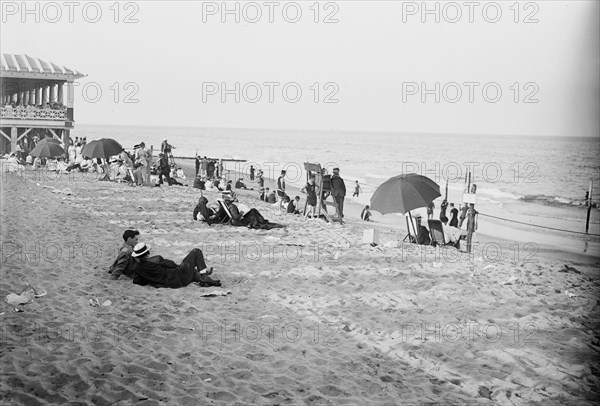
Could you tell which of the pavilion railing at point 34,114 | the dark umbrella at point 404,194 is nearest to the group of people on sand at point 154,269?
the dark umbrella at point 404,194

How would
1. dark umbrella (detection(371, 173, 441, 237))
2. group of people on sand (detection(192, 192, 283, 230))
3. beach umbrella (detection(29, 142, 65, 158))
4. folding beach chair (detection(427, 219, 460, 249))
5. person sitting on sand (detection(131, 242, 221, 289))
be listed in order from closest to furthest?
person sitting on sand (detection(131, 242, 221, 289)) < dark umbrella (detection(371, 173, 441, 237)) < folding beach chair (detection(427, 219, 460, 249)) < group of people on sand (detection(192, 192, 283, 230)) < beach umbrella (detection(29, 142, 65, 158))

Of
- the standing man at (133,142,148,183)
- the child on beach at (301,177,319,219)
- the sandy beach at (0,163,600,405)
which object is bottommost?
the sandy beach at (0,163,600,405)

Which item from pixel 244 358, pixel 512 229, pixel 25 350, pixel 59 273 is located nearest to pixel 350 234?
pixel 59 273

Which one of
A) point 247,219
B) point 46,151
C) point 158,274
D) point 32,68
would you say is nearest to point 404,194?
point 247,219

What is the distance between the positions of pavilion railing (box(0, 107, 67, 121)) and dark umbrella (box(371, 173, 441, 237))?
1729 centimetres

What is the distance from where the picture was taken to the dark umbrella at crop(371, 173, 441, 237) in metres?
9.06

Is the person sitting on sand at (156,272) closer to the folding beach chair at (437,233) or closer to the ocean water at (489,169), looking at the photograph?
the folding beach chair at (437,233)

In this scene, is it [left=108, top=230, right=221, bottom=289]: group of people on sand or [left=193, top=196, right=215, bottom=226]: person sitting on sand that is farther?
[left=193, top=196, right=215, bottom=226]: person sitting on sand

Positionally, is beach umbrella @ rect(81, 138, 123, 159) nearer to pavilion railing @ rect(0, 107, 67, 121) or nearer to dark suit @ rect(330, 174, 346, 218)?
dark suit @ rect(330, 174, 346, 218)

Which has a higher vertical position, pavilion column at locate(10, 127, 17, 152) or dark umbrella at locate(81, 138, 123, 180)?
pavilion column at locate(10, 127, 17, 152)

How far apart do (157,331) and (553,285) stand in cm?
458

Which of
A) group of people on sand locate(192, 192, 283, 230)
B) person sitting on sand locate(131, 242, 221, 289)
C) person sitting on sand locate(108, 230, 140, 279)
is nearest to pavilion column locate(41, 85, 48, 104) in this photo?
group of people on sand locate(192, 192, 283, 230)

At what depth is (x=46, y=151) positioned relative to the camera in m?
17.4

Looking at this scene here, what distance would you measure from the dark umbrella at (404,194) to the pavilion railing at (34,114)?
17.3m
